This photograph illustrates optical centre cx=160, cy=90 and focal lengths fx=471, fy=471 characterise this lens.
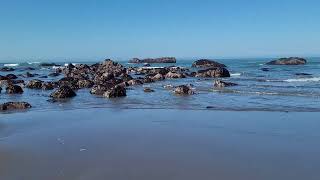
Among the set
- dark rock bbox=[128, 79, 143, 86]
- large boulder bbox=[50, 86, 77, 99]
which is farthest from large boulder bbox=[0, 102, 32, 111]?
dark rock bbox=[128, 79, 143, 86]

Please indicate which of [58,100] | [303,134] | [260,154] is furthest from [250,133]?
[58,100]

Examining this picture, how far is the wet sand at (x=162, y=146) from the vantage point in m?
9.05

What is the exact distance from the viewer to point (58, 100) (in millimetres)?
23234

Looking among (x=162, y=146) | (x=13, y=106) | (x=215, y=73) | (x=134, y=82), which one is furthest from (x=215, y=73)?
(x=162, y=146)

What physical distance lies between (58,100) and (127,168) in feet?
47.8

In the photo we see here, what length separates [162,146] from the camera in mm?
11406

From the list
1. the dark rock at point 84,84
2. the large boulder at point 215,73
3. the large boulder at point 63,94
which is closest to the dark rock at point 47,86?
the dark rock at point 84,84

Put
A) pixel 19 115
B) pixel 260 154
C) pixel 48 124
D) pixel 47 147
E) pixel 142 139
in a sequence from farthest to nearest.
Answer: pixel 19 115
pixel 48 124
pixel 142 139
pixel 47 147
pixel 260 154

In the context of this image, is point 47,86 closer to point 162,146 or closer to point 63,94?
point 63,94

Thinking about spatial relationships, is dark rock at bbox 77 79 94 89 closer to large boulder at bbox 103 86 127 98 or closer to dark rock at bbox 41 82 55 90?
dark rock at bbox 41 82 55 90

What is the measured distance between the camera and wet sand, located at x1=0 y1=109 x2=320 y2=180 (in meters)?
9.05

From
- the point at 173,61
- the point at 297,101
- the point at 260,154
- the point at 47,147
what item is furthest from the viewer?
the point at 173,61

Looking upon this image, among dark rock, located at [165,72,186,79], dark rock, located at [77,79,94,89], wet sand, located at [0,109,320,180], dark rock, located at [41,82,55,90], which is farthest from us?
dark rock, located at [165,72,186,79]

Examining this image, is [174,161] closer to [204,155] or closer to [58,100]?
[204,155]
